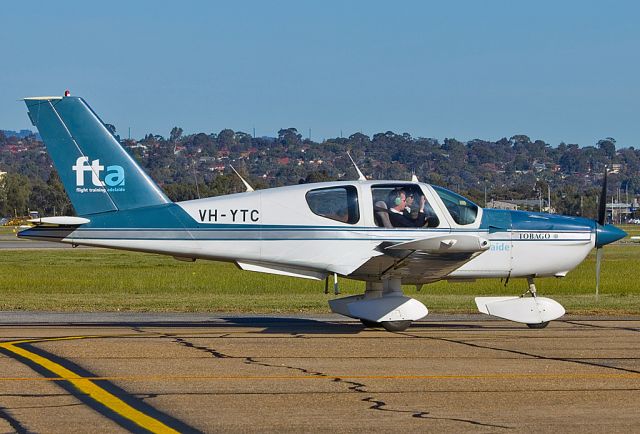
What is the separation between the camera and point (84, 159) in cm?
1573

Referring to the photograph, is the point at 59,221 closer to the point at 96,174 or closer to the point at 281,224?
the point at 96,174

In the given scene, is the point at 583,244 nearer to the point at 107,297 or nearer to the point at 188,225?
the point at 188,225

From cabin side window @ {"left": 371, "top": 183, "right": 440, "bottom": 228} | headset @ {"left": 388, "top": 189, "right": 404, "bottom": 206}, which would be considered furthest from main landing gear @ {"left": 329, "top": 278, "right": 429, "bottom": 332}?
headset @ {"left": 388, "top": 189, "right": 404, "bottom": 206}

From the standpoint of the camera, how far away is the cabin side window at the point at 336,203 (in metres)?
15.9

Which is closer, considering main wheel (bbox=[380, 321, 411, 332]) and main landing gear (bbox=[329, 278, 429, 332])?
main landing gear (bbox=[329, 278, 429, 332])

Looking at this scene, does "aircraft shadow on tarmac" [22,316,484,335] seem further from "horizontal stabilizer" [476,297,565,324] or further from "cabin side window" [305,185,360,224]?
"cabin side window" [305,185,360,224]

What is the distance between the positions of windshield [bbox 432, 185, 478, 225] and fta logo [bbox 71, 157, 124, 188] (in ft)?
14.8

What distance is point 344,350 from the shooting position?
13625 mm

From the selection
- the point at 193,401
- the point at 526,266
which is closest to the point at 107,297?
the point at 526,266

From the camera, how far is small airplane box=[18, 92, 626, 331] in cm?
1564

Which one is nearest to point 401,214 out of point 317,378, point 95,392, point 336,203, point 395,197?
point 395,197

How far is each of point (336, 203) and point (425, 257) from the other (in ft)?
4.93

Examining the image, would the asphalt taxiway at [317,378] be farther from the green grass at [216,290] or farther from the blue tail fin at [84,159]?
the green grass at [216,290]

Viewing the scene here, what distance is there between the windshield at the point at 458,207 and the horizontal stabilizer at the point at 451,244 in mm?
1071
